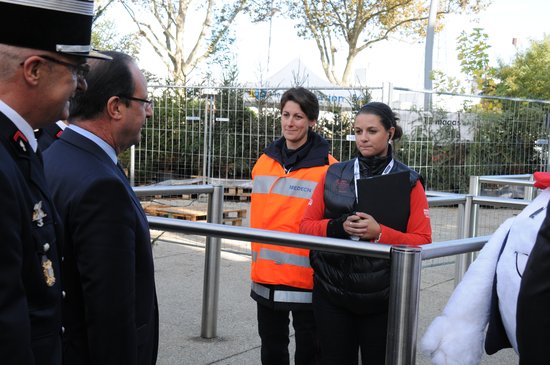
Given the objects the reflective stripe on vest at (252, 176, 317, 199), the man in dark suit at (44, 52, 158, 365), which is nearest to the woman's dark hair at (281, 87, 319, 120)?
the reflective stripe on vest at (252, 176, 317, 199)

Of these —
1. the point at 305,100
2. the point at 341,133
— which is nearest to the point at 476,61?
the point at 341,133

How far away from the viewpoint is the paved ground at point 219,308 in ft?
15.7

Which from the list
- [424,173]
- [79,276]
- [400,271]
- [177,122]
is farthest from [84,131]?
[177,122]

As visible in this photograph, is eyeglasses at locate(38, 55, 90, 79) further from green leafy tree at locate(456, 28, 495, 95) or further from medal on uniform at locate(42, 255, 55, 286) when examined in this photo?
green leafy tree at locate(456, 28, 495, 95)

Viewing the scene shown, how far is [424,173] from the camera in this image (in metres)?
8.62

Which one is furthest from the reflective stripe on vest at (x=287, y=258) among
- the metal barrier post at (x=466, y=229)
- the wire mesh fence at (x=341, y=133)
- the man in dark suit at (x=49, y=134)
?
the wire mesh fence at (x=341, y=133)

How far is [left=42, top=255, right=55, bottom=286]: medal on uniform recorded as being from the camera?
1534mm

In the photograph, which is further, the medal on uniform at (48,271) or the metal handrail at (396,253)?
the metal handrail at (396,253)

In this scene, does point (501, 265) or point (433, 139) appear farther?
point (433, 139)

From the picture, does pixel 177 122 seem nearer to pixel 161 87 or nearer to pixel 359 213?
pixel 161 87

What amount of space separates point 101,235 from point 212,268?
3094 mm

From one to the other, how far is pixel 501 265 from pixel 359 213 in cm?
112

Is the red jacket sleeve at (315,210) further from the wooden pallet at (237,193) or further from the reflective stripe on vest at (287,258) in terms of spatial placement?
the wooden pallet at (237,193)

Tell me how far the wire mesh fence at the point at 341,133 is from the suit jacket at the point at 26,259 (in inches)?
277
